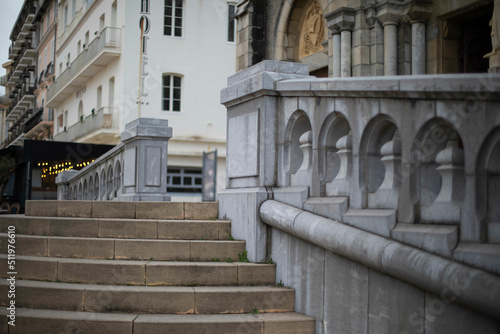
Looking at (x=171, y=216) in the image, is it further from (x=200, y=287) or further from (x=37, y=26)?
(x=37, y=26)

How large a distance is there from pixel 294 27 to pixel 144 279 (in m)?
10.4

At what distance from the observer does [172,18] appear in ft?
96.8

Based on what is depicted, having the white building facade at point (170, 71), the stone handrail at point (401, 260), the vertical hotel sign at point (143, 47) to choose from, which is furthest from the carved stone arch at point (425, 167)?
the white building facade at point (170, 71)

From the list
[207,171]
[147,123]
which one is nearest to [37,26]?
[207,171]

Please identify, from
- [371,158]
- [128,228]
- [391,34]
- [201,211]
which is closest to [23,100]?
[391,34]

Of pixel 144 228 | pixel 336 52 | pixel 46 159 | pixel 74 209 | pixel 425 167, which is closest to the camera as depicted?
pixel 425 167

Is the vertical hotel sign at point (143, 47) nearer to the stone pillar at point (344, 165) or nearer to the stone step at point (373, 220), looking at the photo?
the stone pillar at point (344, 165)

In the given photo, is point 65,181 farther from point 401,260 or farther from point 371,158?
point 401,260

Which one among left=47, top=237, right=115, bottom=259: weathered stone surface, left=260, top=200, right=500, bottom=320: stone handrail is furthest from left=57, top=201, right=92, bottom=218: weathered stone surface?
left=260, top=200, right=500, bottom=320: stone handrail

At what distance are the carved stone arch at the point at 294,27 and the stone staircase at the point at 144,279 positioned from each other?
836 centimetres

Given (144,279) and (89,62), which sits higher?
(89,62)

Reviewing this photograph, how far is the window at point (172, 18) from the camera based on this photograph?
96.4 feet

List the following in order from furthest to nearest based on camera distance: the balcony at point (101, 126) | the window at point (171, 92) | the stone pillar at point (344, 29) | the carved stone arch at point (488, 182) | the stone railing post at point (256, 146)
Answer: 1. the window at point (171, 92)
2. the balcony at point (101, 126)
3. the stone pillar at point (344, 29)
4. the stone railing post at point (256, 146)
5. the carved stone arch at point (488, 182)

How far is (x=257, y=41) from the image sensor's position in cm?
1576
